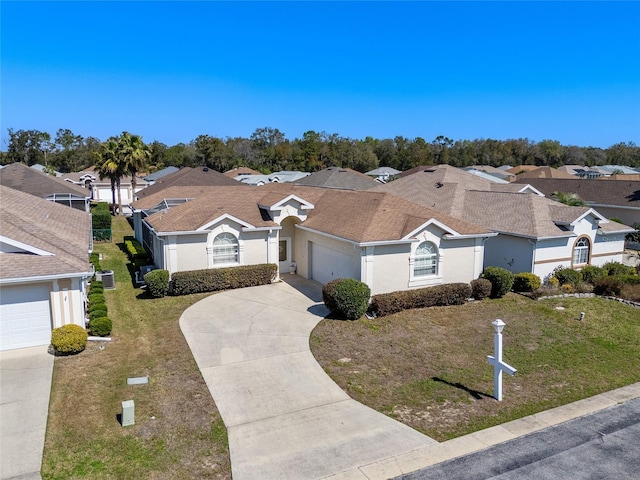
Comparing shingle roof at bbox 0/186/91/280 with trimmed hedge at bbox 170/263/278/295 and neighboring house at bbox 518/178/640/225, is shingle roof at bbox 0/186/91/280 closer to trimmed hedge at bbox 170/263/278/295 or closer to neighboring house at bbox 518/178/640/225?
trimmed hedge at bbox 170/263/278/295

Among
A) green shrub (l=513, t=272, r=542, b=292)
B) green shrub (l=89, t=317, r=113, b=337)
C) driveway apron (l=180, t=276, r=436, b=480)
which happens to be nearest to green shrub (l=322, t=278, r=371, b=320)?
driveway apron (l=180, t=276, r=436, b=480)

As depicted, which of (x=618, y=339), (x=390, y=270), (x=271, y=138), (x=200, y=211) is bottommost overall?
(x=618, y=339)

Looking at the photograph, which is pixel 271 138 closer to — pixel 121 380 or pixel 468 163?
pixel 468 163

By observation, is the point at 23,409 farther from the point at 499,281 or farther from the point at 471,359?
the point at 499,281

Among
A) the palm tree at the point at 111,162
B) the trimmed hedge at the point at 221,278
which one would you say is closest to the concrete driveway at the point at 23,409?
the trimmed hedge at the point at 221,278

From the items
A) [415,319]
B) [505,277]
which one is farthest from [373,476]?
[505,277]
